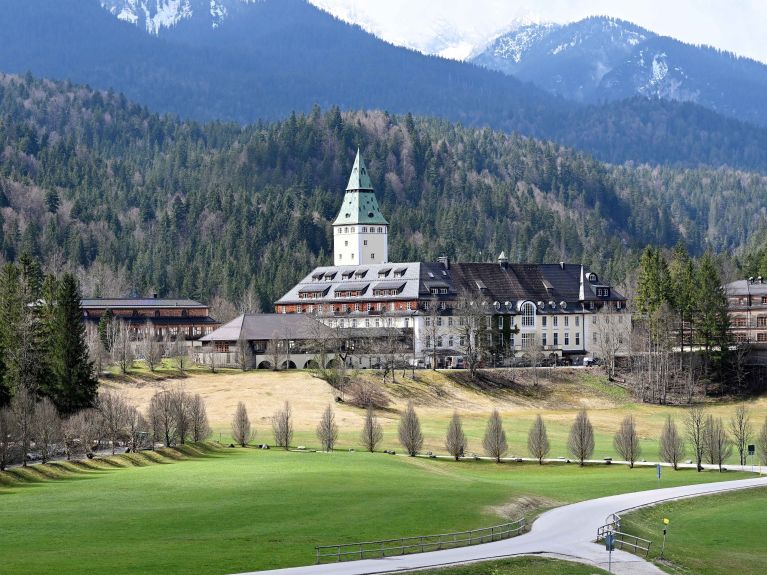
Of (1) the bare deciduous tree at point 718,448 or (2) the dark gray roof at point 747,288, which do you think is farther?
(2) the dark gray roof at point 747,288

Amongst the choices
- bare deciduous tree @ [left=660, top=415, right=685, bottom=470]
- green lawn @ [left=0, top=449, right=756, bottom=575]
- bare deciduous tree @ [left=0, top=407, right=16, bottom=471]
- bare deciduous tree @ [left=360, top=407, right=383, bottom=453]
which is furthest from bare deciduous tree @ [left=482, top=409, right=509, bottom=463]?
bare deciduous tree @ [left=0, top=407, right=16, bottom=471]

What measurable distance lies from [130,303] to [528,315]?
2081 inches

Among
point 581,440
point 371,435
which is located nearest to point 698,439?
point 581,440

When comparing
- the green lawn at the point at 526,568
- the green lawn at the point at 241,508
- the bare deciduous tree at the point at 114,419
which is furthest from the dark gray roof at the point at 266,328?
the green lawn at the point at 526,568

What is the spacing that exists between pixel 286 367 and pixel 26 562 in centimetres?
9599

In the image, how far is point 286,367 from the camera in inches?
6102

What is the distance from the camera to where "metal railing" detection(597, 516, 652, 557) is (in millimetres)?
68812

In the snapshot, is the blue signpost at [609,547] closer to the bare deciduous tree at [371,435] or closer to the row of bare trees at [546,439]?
the row of bare trees at [546,439]

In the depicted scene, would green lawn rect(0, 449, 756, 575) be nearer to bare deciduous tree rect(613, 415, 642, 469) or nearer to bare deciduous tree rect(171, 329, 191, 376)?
bare deciduous tree rect(613, 415, 642, 469)

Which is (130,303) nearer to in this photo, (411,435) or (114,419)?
(411,435)

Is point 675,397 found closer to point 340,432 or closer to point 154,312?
point 340,432

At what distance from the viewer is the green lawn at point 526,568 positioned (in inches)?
2437

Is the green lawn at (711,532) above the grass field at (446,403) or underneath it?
underneath

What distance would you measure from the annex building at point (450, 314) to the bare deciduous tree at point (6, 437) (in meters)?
64.6
